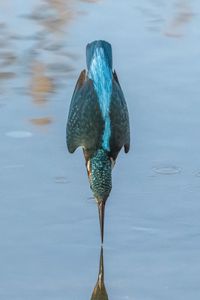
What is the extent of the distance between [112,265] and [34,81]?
2240 mm

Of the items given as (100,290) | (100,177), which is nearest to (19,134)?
(100,177)

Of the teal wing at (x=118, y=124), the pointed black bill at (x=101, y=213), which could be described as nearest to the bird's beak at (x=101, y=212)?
the pointed black bill at (x=101, y=213)

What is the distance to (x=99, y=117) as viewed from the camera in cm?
693

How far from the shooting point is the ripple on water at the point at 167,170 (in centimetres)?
691

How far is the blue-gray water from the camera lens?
599 centimetres

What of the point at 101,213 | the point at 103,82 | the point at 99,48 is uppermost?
the point at 99,48

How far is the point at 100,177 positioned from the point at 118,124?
480 mm

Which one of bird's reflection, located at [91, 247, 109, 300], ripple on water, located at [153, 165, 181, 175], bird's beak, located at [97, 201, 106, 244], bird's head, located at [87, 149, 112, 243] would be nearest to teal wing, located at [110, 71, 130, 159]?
bird's head, located at [87, 149, 112, 243]

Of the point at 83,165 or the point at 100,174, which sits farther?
the point at 83,165

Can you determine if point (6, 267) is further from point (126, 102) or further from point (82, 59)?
point (82, 59)

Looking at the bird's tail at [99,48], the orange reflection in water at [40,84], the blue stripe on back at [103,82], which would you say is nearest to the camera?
the blue stripe on back at [103,82]

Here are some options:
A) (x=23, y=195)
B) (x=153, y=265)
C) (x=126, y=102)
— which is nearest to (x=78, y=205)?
(x=23, y=195)

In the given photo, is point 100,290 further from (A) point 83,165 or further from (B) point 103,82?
(B) point 103,82

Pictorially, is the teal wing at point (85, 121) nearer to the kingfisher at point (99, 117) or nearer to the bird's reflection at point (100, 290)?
the kingfisher at point (99, 117)
